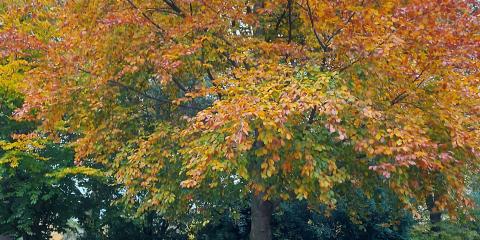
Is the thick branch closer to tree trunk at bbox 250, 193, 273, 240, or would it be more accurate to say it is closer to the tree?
the tree

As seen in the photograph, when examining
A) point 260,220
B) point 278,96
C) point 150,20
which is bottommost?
point 260,220

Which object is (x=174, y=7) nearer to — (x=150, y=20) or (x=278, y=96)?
(x=150, y=20)

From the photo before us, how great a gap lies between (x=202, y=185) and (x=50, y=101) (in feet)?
9.28

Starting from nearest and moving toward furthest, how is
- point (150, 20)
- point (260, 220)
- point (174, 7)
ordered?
1. point (150, 20)
2. point (174, 7)
3. point (260, 220)

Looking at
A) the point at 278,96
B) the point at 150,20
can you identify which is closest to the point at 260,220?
the point at 278,96

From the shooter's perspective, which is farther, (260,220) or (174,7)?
(260,220)

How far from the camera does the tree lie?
19.1ft

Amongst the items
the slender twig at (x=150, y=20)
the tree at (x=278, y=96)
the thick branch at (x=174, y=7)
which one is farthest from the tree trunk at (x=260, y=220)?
the thick branch at (x=174, y=7)

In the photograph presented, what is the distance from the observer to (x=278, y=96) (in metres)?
5.82

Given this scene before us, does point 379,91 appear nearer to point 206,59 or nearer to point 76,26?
point 206,59

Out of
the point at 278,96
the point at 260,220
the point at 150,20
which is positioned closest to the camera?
the point at 278,96

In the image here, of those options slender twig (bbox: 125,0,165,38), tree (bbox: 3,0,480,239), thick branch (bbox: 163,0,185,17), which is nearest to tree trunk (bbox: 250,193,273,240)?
tree (bbox: 3,0,480,239)

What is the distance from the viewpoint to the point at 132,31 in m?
7.97

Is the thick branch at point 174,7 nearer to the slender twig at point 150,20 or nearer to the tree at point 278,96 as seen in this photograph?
the tree at point 278,96
